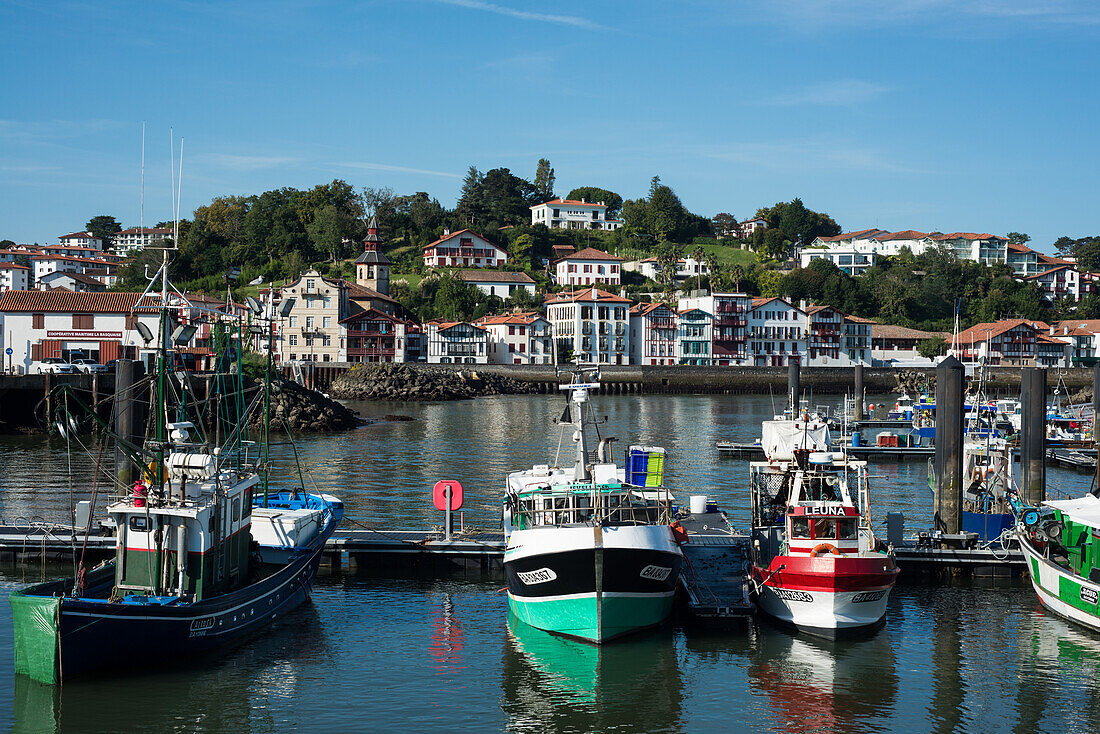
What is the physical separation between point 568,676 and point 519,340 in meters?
102

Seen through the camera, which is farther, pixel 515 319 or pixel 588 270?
pixel 588 270

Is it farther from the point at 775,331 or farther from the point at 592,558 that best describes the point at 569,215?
the point at 592,558

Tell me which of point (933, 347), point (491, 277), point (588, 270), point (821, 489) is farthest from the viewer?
point (588, 270)

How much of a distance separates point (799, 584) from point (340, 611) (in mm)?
10860

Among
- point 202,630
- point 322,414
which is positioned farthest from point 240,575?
point 322,414

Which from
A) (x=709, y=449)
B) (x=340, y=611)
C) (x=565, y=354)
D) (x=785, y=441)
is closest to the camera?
(x=340, y=611)

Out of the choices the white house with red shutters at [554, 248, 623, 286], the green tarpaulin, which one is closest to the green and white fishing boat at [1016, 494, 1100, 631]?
the green tarpaulin

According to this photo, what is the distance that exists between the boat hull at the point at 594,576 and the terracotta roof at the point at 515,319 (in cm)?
9926

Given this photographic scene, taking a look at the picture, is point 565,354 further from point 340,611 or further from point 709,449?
point 340,611

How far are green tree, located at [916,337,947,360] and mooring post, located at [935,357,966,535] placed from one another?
102774 millimetres

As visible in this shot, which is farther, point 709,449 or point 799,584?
point 709,449

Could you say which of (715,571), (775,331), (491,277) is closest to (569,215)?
(491,277)

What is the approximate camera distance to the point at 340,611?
2497 cm

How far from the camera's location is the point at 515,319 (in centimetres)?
12231
